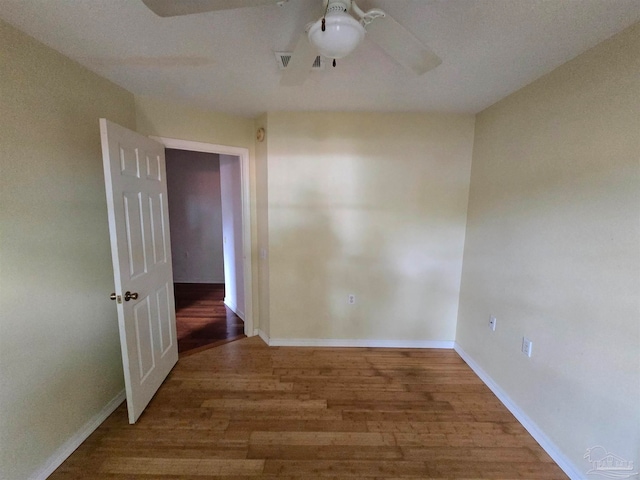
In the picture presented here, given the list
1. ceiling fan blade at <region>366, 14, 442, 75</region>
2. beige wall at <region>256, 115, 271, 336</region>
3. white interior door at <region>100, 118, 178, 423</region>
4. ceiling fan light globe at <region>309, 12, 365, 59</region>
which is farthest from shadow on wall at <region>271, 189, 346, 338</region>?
ceiling fan light globe at <region>309, 12, 365, 59</region>

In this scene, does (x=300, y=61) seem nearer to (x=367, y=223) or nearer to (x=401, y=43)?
(x=401, y=43)

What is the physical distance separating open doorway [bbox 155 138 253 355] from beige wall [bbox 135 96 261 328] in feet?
0.21

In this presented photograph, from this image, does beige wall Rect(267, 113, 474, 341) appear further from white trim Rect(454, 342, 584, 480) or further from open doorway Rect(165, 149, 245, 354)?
open doorway Rect(165, 149, 245, 354)

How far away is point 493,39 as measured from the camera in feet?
4.21

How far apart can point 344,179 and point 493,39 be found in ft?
4.55

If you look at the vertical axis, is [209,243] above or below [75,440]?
A: above

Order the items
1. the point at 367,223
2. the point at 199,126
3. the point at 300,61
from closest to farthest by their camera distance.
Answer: the point at 300,61, the point at 199,126, the point at 367,223

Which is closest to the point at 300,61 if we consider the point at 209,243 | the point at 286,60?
the point at 286,60

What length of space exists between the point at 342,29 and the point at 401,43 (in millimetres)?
311

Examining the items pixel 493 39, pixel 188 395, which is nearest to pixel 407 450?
pixel 188 395

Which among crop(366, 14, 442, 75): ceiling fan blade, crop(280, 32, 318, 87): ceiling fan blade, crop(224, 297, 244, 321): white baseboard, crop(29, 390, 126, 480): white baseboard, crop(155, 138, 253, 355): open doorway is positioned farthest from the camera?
crop(224, 297, 244, 321): white baseboard

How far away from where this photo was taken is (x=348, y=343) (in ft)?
8.82

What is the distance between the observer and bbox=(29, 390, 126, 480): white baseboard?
1386 mm

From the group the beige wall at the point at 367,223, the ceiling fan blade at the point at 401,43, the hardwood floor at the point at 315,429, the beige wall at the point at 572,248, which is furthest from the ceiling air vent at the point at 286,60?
the hardwood floor at the point at 315,429
